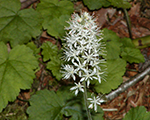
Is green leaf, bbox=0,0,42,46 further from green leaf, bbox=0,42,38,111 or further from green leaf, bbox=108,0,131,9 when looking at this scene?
green leaf, bbox=108,0,131,9

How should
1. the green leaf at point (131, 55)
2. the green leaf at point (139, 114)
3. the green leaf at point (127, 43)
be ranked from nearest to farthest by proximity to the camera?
1. the green leaf at point (139, 114)
2. the green leaf at point (131, 55)
3. the green leaf at point (127, 43)

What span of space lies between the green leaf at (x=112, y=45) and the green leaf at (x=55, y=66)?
95 cm

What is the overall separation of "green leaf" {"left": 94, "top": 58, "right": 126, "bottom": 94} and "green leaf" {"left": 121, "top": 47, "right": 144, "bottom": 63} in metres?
0.26

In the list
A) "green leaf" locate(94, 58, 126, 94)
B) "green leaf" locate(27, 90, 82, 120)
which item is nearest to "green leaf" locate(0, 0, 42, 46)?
"green leaf" locate(27, 90, 82, 120)

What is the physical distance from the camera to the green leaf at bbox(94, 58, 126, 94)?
10.6 ft

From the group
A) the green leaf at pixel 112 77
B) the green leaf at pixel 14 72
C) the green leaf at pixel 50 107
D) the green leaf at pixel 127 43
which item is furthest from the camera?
the green leaf at pixel 127 43

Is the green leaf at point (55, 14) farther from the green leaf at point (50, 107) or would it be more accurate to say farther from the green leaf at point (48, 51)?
the green leaf at point (50, 107)

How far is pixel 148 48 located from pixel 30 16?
2615 millimetres

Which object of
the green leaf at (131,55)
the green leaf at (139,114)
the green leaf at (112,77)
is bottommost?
the green leaf at (139,114)

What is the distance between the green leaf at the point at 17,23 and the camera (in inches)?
129

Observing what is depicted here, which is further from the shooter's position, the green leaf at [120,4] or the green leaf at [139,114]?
the green leaf at [120,4]

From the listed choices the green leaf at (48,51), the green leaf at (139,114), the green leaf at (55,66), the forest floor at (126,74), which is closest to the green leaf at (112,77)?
the forest floor at (126,74)

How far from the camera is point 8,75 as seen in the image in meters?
2.89

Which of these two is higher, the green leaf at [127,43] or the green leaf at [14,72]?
the green leaf at [127,43]
